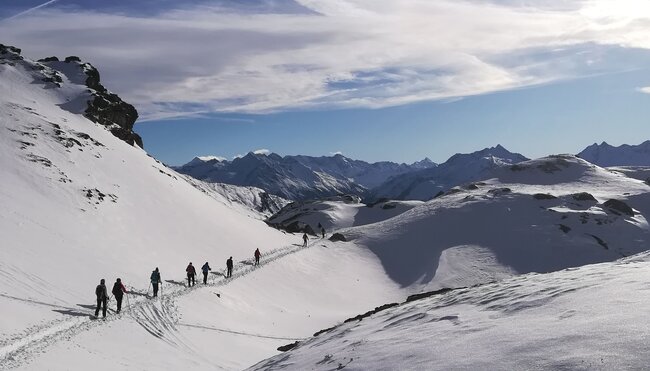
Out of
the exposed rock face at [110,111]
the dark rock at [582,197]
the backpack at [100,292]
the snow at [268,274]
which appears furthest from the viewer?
the dark rock at [582,197]

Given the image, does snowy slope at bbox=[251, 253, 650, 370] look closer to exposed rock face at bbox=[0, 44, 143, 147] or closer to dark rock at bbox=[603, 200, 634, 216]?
exposed rock face at bbox=[0, 44, 143, 147]

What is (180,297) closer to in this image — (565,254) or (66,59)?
(565,254)

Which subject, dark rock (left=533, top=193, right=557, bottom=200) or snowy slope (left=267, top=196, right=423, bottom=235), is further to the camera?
snowy slope (left=267, top=196, right=423, bottom=235)

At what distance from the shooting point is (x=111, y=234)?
39.7 meters

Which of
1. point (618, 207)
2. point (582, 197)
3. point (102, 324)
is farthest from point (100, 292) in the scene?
point (582, 197)

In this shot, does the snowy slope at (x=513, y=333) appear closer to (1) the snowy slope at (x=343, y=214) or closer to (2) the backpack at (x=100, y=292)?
(2) the backpack at (x=100, y=292)

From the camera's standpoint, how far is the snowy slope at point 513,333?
9.42 m

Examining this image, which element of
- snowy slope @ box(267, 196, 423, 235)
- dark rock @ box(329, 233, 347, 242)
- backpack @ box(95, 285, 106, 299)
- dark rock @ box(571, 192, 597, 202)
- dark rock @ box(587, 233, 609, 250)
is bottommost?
snowy slope @ box(267, 196, 423, 235)

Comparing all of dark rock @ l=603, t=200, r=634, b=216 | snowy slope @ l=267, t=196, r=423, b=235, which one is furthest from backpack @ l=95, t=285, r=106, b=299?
snowy slope @ l=267, t=196, r=423, b=235

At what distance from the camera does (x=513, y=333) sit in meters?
11.6

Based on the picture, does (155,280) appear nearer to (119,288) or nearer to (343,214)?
(119,288)

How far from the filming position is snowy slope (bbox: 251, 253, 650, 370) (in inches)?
371

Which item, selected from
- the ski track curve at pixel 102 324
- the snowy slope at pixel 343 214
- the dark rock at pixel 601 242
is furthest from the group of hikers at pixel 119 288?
the snowy slope at pixel 343 214

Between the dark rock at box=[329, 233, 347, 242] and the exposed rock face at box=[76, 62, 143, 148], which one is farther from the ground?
the exposed rock face at box=[76, 62, 143, 148]
